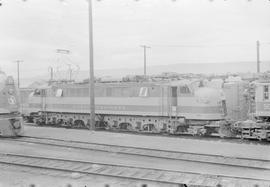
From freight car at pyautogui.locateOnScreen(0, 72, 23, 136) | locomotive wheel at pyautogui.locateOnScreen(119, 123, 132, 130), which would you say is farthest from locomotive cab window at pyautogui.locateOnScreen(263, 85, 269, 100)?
freight car at pyautogui.locateOnScreen(0, 72, 23, 136)

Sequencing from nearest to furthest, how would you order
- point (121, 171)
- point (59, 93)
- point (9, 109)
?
point (121, 171), point (9, 109), point (59, 93)

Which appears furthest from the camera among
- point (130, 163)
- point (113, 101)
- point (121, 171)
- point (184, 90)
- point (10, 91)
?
point (113, 101)

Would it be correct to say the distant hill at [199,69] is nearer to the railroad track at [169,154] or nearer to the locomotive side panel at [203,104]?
the locomotive side panel at [203,104]

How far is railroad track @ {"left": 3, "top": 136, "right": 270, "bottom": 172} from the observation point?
11.7m

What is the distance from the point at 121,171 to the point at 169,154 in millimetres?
3298

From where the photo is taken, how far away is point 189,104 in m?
20.0

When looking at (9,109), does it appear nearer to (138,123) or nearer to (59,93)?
(138,123)

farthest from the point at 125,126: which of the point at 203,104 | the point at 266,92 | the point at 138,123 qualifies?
the point at 266,92

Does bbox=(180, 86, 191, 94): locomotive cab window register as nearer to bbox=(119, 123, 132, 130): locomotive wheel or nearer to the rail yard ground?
the rail yard ground

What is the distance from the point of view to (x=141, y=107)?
71.4 feet

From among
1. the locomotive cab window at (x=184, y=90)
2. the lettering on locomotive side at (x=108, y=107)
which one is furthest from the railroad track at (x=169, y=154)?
the locomotive cab window at (x=184, y=90)

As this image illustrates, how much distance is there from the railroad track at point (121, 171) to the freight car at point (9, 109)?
4434 millimetres

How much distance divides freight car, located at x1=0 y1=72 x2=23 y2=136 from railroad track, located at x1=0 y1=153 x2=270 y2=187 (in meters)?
4.43

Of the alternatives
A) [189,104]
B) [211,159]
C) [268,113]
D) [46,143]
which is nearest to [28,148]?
→ [46,143]
